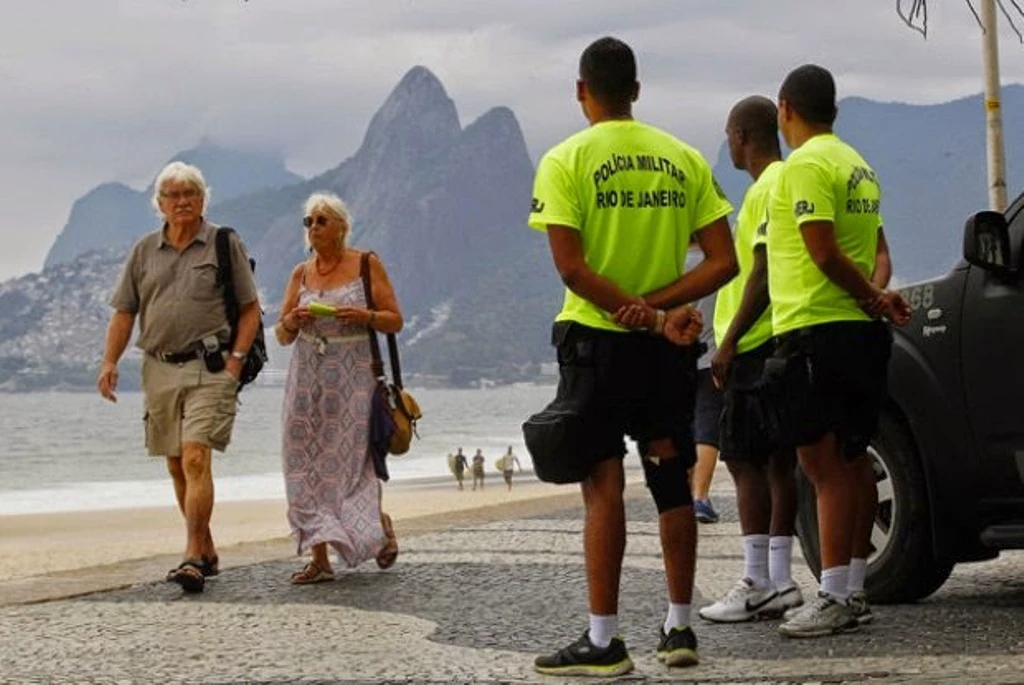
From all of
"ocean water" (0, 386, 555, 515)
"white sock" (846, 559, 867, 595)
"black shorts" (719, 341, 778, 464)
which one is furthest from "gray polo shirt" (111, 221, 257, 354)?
"ocean water" (0, 386, 555, 515)

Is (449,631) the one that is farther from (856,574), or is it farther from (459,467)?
(459,467)

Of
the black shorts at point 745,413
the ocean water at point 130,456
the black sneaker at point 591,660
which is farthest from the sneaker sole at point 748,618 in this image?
the ocean water at point 130,456

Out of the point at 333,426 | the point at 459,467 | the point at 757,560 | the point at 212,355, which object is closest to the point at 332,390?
the point at 333,426

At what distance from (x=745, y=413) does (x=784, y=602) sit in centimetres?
71

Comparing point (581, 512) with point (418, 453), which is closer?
point (581, 512)

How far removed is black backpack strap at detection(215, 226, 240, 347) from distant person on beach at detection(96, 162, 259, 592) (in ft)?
0.08

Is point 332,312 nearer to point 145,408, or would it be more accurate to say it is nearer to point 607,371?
point 145,408

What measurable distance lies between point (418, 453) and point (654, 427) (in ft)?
239

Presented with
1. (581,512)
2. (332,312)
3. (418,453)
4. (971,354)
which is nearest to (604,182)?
(971,354)

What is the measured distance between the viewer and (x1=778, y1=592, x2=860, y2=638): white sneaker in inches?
272

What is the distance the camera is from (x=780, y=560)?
7555mm

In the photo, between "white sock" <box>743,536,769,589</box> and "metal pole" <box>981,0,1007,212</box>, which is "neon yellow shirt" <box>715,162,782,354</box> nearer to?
"white sock" <box>743,536,769,589</box>

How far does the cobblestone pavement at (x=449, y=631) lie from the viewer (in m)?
6.41

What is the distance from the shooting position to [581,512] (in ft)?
45.5
